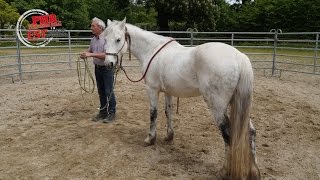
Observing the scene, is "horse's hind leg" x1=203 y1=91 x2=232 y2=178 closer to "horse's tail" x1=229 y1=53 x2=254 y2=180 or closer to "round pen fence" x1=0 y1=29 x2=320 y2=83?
"horse's tail" x1=229 y1=53 x2=254 y2=180

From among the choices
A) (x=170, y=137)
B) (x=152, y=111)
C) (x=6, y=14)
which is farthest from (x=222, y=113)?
(x=6, y=14)

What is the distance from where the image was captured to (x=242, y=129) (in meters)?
2.84

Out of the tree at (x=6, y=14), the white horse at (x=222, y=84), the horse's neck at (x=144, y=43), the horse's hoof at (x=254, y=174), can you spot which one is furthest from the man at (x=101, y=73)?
the tree at (x=6, y=14)

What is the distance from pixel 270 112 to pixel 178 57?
2.54 meters

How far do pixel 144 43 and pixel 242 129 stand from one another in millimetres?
1606

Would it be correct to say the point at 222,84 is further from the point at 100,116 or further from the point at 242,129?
the point at 100,116

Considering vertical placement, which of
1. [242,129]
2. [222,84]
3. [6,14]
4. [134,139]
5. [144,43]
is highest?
[6,14]

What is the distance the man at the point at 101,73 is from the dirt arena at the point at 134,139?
7.7 inches

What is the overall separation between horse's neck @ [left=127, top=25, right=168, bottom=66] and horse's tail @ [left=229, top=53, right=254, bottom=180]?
1.20 metres

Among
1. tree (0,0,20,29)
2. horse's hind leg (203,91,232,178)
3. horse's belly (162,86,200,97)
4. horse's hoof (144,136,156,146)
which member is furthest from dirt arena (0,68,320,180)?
tree (0,0,20,29)

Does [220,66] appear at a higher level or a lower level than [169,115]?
higher

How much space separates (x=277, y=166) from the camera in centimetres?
333

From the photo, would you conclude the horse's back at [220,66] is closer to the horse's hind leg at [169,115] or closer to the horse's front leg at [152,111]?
the horse's front leg at [152,111]

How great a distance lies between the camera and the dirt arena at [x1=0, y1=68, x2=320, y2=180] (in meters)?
3.25
